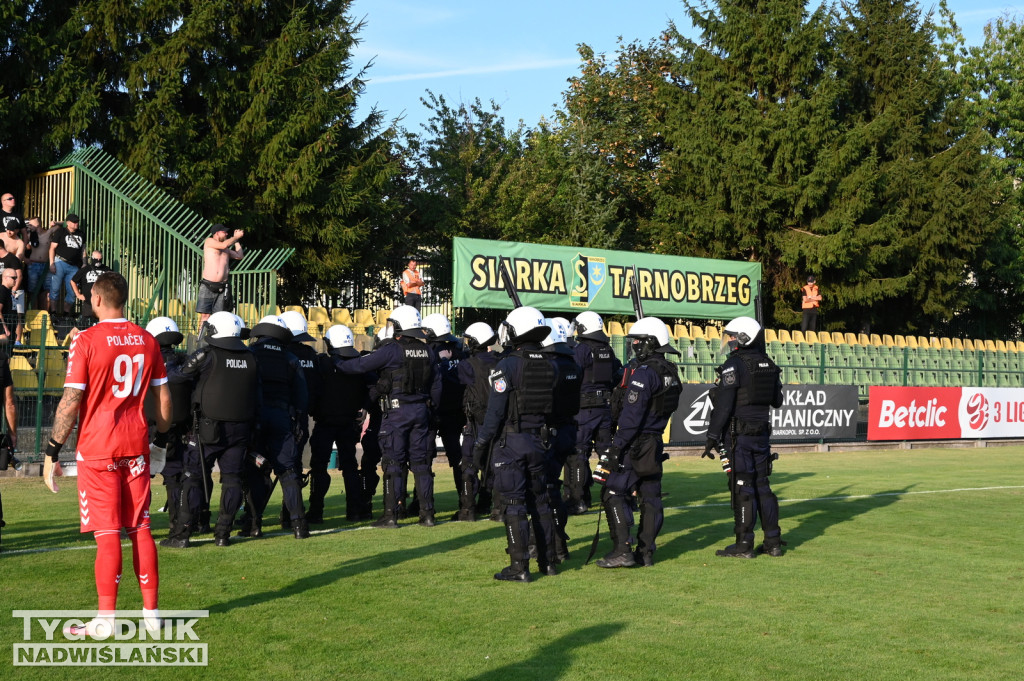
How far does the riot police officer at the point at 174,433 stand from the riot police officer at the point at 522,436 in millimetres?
2995

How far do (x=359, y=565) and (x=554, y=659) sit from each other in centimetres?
326

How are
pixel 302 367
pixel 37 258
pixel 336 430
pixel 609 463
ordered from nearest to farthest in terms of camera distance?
pixel 609 463, pixel 302 367, pixel 336 430, pixel 37 258

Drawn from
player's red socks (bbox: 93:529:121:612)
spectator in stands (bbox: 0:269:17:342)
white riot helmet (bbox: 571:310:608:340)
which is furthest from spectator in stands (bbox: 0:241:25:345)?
player's red socks (bbox: 93:529:121:612)

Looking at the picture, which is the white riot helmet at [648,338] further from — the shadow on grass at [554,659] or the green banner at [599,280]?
the green banner at [599,280]

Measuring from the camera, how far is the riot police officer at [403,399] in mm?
11102

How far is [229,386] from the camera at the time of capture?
959 centimetres

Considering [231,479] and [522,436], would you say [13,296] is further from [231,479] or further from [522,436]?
[522,436]

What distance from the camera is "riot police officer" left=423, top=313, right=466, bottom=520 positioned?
12.8 metres

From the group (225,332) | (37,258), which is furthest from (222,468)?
(37,258)

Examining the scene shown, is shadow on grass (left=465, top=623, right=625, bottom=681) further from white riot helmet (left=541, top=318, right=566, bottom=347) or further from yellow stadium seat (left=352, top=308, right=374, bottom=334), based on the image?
yellow stadium seat (left=352, top=308, right=374, bottom=334)

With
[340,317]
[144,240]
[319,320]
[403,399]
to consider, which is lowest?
[403,399]

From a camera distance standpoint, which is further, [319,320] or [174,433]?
[319,320]

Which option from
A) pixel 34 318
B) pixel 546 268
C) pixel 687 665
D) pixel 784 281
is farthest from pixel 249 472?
pixel 784 281

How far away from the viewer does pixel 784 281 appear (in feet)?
110
